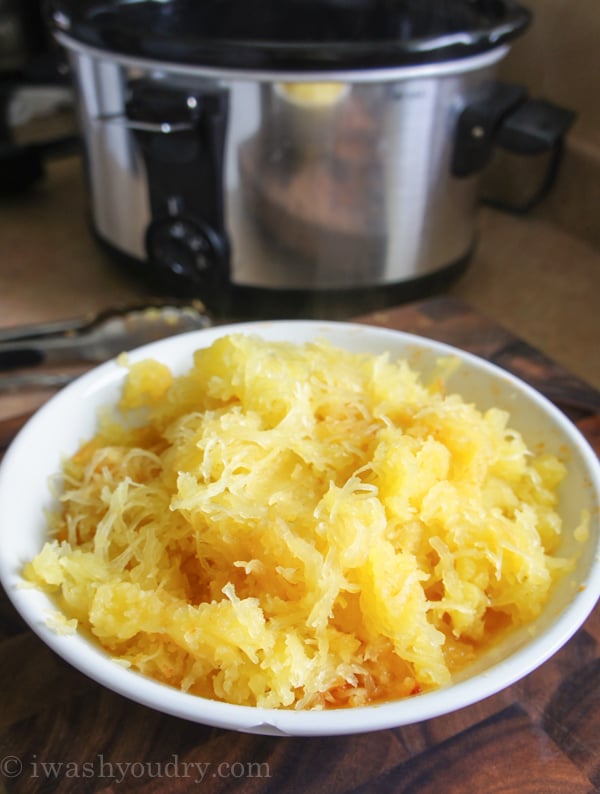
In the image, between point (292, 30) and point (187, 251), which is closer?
point (187, 251)

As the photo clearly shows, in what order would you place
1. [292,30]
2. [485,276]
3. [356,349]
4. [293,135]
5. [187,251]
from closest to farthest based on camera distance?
[356,349]
[293,135]
[187,251]
[292,30]
[485,276]

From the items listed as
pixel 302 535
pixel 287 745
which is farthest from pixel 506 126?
pixel 287 745

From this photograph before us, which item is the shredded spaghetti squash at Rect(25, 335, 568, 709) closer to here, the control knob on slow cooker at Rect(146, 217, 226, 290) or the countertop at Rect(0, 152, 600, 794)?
the countertop at Rect(0, 152, 600, 794)

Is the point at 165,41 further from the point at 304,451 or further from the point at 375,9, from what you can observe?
the point at 304,451

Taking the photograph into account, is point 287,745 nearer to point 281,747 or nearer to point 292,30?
point 281,747

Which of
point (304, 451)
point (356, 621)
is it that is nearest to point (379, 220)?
point (304, 451)

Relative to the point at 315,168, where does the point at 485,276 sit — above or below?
below

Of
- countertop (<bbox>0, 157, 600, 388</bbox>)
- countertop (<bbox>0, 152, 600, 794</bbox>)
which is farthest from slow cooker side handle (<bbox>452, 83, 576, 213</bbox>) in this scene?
countertop (<bbox>0, 152, 600, 794</bbox>)

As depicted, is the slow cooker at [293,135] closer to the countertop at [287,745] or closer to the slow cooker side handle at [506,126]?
the slow cooker side handle at [506,126]
